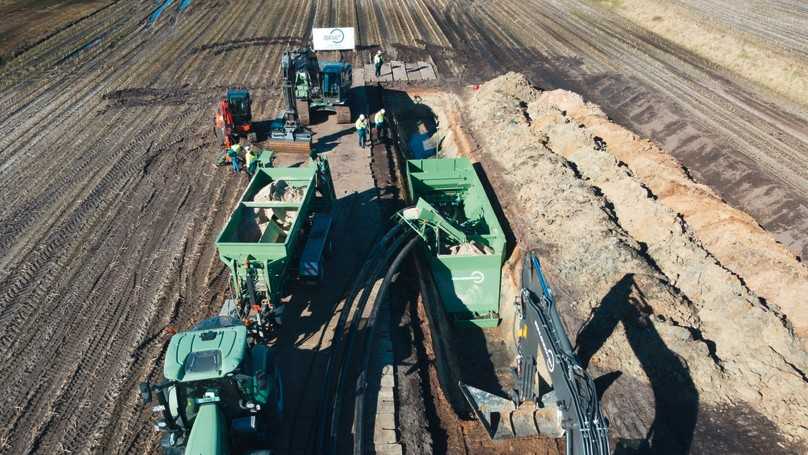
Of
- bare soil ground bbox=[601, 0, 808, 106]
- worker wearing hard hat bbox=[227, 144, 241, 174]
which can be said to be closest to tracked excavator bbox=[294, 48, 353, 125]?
worker wearing hard hat bbox=[227, 144, 241, 174]

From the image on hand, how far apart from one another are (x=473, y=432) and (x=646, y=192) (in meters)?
9.00

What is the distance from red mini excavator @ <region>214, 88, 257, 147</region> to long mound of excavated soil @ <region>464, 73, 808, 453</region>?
9.42m

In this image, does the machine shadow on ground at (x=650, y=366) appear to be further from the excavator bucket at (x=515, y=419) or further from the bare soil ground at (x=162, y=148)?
the excavator bucket at (x=515, y=419)

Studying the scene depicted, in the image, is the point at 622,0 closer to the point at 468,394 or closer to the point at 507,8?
the point at 507,8

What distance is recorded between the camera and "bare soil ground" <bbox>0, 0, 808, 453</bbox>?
34.6 feet

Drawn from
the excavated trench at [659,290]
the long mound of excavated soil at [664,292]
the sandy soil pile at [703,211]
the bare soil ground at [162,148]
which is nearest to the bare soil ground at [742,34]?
the bare soil ground at [162,148]

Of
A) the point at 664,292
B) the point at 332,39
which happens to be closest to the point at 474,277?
the point at 664,292

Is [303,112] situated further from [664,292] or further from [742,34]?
[742,34]

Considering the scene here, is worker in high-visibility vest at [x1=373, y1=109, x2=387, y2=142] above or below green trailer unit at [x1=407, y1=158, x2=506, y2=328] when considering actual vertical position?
above

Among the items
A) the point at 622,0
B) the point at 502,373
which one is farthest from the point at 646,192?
the point at 622,0

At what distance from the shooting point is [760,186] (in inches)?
661

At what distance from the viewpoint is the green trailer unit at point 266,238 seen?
35.7 feet

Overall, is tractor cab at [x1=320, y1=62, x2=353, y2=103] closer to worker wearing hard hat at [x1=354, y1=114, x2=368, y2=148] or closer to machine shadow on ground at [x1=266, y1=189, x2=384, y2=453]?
worker wearing hard hat at [x1=354, y1=114, x2=368, y2=148]

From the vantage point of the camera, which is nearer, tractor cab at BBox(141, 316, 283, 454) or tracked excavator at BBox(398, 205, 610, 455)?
tracked excavator at BBox(398, 205, 610, 455)
